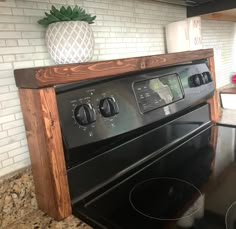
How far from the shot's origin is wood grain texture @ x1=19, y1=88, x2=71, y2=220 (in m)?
0.60

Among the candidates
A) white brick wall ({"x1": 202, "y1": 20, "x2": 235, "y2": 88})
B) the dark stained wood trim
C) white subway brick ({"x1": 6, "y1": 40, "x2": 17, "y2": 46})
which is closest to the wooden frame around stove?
white subway brick ({"x1": 6, "y1": 40, "x2": 17, "y2": 46})

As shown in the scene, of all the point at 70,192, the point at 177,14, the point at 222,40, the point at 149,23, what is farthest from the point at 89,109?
the point at 222,40

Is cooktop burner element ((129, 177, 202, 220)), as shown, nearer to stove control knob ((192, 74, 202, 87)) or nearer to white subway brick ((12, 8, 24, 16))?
stove control knob ((192, 74, 202, 87))

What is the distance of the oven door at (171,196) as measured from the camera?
59 cm

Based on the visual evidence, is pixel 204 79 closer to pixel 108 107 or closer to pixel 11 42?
pixel 108 107

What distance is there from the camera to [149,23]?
1219 mm

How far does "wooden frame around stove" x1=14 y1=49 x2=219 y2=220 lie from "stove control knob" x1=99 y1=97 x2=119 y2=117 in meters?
0.08

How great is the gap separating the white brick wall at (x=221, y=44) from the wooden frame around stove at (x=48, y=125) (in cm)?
124

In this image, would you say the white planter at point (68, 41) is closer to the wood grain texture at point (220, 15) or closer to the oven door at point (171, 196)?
the oven door at point (171, 196)

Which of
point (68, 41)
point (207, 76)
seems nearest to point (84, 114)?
point (68, 41)

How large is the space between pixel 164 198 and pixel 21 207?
1.37ft

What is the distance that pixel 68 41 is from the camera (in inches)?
28.0

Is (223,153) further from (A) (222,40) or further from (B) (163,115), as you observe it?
(A) (222,40)

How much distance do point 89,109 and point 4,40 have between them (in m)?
0.32
